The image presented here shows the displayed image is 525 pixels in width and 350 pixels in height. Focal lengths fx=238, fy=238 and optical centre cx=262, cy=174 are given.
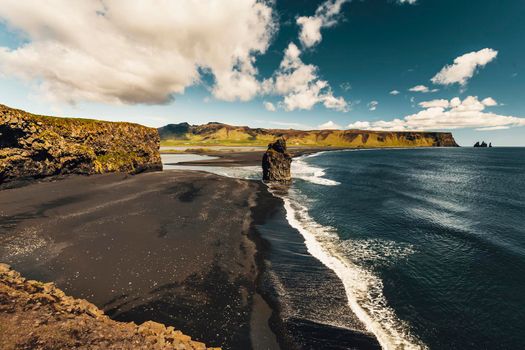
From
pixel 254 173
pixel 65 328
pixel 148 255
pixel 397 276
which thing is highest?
pixel 65 328

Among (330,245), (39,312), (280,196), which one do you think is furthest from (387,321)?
(280,196)

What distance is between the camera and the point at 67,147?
41156 mm

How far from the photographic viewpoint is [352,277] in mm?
16219

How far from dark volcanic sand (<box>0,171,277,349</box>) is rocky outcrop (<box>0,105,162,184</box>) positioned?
6196 mm

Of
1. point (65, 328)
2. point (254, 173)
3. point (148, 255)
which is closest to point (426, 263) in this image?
point (148, 255)

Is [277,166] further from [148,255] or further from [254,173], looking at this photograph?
[148,255]

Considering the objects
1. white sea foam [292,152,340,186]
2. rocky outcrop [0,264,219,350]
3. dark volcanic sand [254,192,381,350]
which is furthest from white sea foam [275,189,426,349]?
white sea foam [292,152,340,186]

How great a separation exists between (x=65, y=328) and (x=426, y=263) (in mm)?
22024

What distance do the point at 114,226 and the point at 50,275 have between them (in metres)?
7.80

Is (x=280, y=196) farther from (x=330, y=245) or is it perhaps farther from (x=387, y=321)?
(x=387, y=321)

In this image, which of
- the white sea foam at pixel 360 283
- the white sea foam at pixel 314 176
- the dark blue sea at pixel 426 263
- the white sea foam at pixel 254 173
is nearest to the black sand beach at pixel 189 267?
the white sea foam at pixel 360 283

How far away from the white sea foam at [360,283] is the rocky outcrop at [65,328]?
28.0 ft

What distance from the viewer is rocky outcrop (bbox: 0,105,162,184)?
34.0m

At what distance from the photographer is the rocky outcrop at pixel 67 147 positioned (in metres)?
34.0
